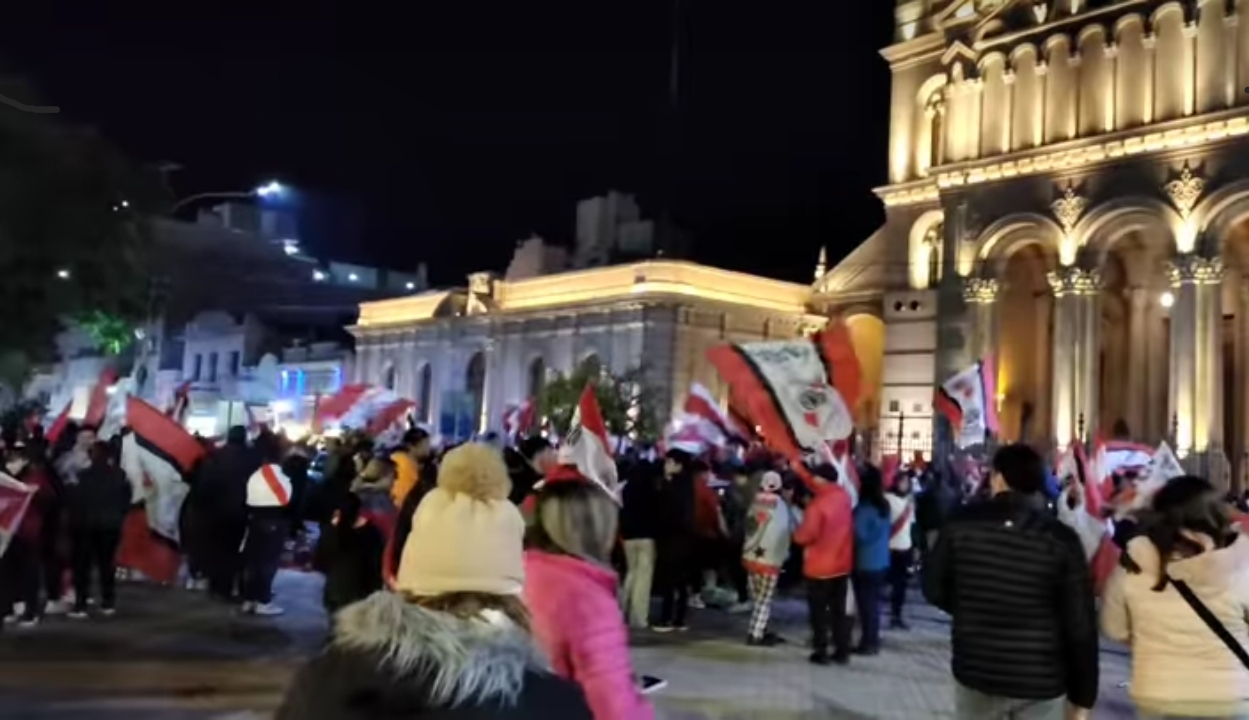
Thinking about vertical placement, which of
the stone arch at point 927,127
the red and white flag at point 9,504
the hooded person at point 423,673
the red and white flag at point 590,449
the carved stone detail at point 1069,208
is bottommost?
the red and white flag at point 9,504

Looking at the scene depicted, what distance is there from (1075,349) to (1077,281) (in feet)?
6.81

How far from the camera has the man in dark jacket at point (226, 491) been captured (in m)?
13.9

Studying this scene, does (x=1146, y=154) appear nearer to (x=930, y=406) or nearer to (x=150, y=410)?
(x=930, y=406)

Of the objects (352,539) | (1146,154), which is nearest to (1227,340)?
(1146,154)

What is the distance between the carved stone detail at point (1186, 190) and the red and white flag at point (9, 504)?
30.3 m

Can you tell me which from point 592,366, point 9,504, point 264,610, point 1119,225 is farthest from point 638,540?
point 592,366

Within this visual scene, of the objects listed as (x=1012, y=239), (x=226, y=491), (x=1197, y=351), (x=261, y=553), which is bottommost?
(x=261, y=553)

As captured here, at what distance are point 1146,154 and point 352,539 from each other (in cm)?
3008

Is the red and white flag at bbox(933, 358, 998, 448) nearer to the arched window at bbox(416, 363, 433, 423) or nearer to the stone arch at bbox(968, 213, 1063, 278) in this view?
the stone arch at bbox(968, 213, 1063, 278)

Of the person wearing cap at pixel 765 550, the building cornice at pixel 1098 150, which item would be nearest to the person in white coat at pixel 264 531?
the person wearing cap at pixel 765 550

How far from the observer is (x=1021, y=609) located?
17.2ft

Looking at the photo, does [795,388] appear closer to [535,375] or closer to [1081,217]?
[1081,217]

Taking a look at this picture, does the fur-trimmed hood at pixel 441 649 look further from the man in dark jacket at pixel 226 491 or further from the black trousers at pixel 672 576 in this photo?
the man in dark jacket at pixel 226 491

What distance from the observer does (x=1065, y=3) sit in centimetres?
3688
